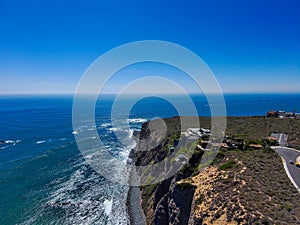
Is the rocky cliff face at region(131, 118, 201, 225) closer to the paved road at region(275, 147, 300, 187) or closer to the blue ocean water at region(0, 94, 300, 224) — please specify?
the blue ocean water at region(0, 94, 300, 224)

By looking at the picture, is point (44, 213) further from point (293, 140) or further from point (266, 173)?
point (293, 140)

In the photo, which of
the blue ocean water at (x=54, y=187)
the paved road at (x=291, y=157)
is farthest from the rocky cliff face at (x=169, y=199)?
the paved road at (x=291, y=157)

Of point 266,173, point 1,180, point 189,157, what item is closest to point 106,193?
point 189,157

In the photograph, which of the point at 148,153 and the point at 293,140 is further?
the point at 148,153

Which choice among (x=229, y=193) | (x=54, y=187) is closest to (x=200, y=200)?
(x=229, y=193)

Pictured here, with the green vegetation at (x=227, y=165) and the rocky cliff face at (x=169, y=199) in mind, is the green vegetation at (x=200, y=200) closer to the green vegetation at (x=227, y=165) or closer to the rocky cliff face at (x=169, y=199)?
the rocky cliff face at (x=169, y=199)
